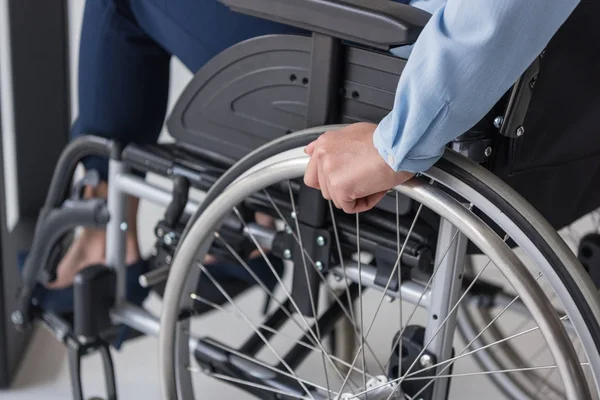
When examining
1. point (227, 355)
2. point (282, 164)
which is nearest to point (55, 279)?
point (227, 355)

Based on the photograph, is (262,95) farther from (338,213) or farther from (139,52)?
(139,52)

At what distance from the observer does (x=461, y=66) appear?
0.69m

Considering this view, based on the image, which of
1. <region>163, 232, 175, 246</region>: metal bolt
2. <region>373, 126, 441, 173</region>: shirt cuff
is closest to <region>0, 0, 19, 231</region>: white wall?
<region>163, 232, 175, 246</region>: metal bolt

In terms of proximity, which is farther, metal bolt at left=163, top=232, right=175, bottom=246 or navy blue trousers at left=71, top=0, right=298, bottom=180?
metal bolt at left=163, top=232, right=175, bottom=246

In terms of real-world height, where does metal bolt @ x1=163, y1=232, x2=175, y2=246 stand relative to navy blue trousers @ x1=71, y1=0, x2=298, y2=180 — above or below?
below

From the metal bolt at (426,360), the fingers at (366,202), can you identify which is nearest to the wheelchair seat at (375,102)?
the fingers at (366,202)

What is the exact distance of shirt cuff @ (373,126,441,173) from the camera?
29.4 inches

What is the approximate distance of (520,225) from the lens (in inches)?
29.5

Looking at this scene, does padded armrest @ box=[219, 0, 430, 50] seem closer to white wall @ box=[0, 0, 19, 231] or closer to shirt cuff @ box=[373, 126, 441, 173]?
shirt cuff @ box=[373, 126, 441, 173]

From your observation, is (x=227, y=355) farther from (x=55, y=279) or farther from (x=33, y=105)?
(x=33, y=105)

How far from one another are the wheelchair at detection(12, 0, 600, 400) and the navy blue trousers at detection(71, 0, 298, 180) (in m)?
0.05

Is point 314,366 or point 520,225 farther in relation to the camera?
point 314,366

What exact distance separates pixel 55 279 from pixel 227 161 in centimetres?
43

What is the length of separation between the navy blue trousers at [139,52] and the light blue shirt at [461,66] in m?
0.34
